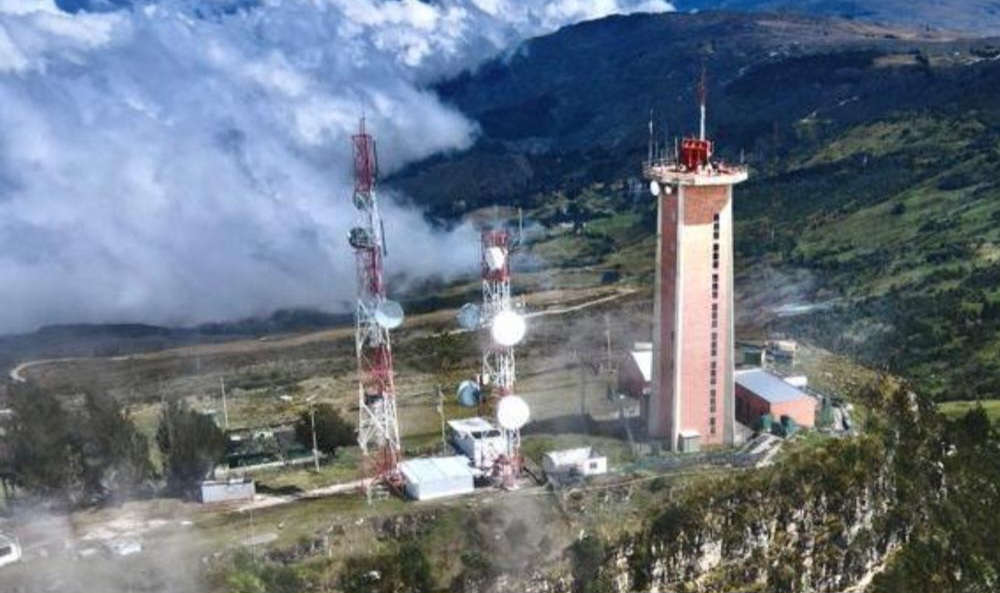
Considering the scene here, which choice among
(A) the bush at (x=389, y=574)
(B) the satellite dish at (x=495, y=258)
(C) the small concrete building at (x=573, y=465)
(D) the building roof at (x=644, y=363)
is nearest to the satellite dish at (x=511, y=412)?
(C) the small concrete building at (x=573, y=465)

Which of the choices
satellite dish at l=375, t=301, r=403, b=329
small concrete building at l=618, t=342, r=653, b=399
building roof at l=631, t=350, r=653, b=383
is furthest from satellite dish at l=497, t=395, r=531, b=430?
building roof at l=631, t=350, r=653, b=383

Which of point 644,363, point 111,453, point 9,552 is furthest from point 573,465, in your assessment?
point 9,552

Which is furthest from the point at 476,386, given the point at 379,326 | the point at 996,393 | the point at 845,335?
the point at 845,335

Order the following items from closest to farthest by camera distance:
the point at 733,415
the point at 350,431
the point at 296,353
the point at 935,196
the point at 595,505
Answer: the point at 595,505 → the point at 733,415 → the point at 350,431 → the point at 296,353 → the point at 935,196

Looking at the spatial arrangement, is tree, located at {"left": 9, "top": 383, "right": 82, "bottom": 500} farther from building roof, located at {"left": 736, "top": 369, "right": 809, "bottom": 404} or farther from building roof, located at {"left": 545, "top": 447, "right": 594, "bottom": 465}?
building roof, located at {"left": 736, "top": 369, "right": 809, "bottom": 404}

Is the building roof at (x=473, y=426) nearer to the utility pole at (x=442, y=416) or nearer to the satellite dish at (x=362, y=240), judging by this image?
the utility pole at (x=442, y=416)

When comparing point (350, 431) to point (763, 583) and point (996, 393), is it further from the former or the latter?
point (996, 393)
